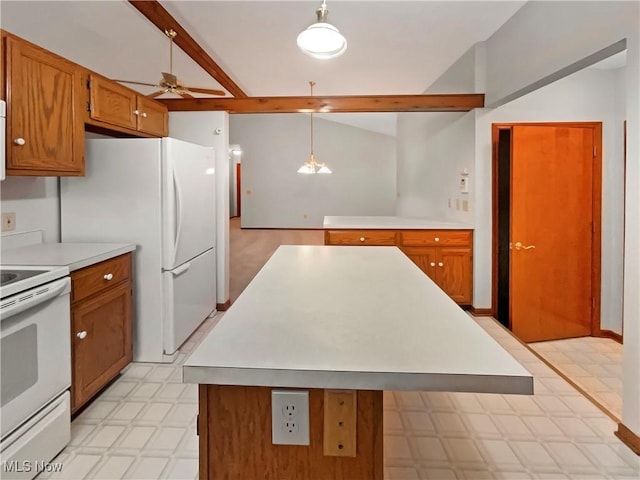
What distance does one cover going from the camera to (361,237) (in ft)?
14.3

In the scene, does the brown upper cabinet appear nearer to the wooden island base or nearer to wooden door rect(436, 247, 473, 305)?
the wooden island base

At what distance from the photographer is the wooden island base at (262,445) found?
1.02 metres

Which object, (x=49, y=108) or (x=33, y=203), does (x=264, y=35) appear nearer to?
(x=49, y=108)

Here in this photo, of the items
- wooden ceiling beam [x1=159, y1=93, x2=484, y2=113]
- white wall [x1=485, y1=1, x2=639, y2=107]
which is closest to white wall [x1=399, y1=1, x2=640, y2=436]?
white wall [x1=485, y1=1, x2=639, y2=107]

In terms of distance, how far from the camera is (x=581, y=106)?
3.82 meters

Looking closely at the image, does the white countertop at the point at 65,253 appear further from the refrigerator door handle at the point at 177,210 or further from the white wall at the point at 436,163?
the white wall at the point at 436,163

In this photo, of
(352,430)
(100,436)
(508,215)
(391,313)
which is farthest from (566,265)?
(100,436)

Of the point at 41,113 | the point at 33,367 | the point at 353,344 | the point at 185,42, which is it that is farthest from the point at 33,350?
the point at 185,42

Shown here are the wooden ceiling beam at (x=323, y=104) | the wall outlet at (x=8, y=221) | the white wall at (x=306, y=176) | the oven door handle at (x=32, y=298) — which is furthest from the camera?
the white wall at (x=306, y=176)

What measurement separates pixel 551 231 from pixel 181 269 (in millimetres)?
3146

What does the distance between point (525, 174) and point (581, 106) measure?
33.2 inches

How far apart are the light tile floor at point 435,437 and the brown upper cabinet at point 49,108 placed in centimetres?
141

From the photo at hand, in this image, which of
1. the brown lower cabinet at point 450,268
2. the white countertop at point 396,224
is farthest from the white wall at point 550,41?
the brown lower cabinet at point 450,268

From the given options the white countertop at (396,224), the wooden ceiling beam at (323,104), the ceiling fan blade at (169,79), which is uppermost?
the wooden ceiling beam at (323,104)
